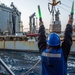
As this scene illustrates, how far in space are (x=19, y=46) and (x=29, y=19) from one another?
39.8ft

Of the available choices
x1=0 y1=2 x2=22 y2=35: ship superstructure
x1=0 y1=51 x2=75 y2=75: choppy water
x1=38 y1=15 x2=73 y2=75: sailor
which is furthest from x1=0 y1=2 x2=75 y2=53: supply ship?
x1=38 y1=15 x2=73 y2=75: sailor

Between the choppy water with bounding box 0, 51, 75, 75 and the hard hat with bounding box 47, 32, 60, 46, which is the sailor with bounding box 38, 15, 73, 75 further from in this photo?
the choppy water with bounding box 0, 51, 75, 75

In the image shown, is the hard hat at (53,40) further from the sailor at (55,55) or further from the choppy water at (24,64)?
the choppy water at (24,64)

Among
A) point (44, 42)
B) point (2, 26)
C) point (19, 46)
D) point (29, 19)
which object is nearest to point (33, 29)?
point (29, 19)

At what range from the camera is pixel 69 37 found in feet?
10.6

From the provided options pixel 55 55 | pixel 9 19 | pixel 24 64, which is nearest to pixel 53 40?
pixel 55 55

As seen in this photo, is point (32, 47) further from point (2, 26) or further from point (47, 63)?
point (47, 63)

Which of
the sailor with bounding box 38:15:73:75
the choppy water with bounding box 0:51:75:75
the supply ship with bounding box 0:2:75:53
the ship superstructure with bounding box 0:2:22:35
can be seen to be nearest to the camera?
the sailor with bounding box 38:15:73:75

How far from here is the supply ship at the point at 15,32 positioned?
3575 cm

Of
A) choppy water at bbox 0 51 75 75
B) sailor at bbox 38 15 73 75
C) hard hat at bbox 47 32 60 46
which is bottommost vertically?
choppy water at bbox 0 51 75 75

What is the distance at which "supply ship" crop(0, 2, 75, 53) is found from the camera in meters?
35.8

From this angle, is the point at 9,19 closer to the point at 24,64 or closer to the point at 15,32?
the point at 15,32

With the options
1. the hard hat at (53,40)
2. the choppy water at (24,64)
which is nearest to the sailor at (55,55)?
the hard hat at (53,40)

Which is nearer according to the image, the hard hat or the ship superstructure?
the hard hat
